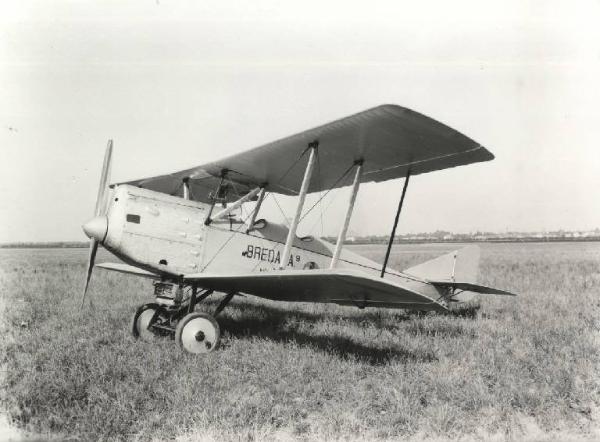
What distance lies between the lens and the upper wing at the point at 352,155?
4.93 m

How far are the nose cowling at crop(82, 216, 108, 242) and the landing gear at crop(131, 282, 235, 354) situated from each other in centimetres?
110

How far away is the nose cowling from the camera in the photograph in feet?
18.0

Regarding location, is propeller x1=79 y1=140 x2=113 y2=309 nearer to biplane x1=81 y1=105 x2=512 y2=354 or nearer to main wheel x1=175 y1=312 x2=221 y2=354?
biplane x1=81 y1=105 x2=512 y2=354

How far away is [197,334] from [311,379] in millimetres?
1707

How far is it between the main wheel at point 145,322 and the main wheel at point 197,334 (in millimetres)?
917

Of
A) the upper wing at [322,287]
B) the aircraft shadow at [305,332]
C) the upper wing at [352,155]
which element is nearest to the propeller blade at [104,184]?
the upper wing at [352,155]

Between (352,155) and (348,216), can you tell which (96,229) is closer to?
(348,216)

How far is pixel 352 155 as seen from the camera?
603 centimetres

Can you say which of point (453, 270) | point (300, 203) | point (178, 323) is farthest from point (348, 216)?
point (453, 270)

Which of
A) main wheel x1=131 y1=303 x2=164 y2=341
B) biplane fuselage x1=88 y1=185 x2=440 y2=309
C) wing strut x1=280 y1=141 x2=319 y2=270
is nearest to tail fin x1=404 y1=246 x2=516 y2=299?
biplane fuselage x1=88 y1=185 x2=440 y2=309

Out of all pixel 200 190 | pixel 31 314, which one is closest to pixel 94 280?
pixel 31 314

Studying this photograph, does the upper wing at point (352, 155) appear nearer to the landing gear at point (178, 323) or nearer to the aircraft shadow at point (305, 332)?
the landing gear at point (178, 323)

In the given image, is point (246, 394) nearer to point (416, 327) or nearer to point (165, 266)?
point (165, 266)

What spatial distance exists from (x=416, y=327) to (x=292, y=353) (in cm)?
297
